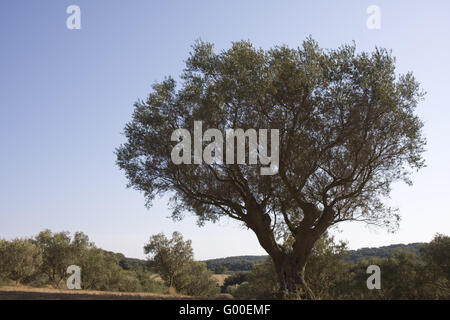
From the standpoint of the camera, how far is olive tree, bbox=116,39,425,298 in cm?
1616

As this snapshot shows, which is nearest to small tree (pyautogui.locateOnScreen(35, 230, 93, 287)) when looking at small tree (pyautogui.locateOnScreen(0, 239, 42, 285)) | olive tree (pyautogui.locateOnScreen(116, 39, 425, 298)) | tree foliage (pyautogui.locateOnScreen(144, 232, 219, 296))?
small tree (pyautogui.locateOnScreen(0, 239, 42, 285))

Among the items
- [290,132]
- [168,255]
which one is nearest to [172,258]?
[168,255]

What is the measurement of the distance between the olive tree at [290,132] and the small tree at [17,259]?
29.1m

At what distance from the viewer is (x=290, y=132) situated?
54.8 ft

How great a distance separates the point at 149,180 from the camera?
19.0m

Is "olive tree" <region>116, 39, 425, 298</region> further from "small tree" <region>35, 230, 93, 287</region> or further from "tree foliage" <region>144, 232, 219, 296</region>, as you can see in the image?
"small tree" <region>35, 230, 93, 287</region>

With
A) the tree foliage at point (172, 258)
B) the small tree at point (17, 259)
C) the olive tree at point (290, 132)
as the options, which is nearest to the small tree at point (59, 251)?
the small tree at point (17, 259)

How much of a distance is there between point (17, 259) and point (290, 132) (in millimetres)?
37544

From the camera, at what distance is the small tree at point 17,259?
39594 millimetres

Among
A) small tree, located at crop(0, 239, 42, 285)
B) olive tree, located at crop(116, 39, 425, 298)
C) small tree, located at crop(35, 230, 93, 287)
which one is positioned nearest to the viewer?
olive tree, located at crop(116, 39, 425, 298)

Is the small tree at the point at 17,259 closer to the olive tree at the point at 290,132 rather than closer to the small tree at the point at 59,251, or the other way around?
the small tree at the point at 59,251

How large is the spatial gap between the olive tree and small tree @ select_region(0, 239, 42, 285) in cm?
2915
